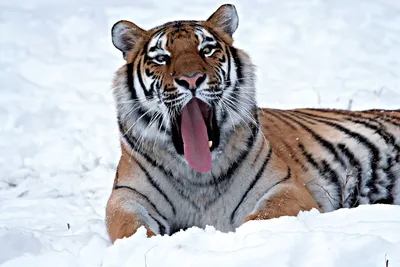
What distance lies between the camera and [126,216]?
3254 millimetres

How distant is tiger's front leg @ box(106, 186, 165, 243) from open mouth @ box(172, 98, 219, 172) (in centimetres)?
29

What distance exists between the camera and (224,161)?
3377 millimetres

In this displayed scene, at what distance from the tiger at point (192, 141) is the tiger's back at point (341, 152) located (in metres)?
0.16

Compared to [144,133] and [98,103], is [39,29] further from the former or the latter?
[144,133]

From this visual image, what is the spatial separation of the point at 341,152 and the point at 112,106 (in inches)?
95.1

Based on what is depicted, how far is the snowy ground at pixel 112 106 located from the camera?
8.02 feet

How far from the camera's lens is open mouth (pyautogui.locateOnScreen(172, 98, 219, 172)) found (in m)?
3.17

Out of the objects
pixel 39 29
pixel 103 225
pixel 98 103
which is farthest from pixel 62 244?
pixel 39 29

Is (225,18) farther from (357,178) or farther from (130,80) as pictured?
(357,178)

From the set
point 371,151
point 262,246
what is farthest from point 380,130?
point 262,246

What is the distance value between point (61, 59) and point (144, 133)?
375cm

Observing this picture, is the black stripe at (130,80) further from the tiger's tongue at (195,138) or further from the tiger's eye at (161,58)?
the tiger's tongue at (195,138)

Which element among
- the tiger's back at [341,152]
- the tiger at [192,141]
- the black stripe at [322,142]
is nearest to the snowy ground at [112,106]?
the tiger at [192,141]

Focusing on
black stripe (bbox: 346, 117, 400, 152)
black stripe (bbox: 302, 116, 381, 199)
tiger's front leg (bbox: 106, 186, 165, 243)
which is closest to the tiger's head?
tiger's front leg (bbox: 106, 186, 165, 243)
